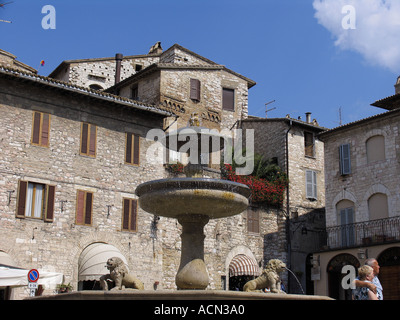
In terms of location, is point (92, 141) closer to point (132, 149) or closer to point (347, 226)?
point (132, 149)

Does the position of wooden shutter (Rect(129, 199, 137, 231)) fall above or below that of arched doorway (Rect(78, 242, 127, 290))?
above

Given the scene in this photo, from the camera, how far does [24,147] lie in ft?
69.2

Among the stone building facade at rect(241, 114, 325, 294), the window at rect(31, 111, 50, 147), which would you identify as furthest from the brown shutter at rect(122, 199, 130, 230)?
the stone building facade at rect(241, 114, 325, 294)

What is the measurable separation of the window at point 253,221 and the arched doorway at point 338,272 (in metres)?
3.79

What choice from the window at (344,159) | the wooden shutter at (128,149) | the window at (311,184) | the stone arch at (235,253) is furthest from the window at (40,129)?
the window at (311,184)

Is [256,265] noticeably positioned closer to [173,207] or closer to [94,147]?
[94,147]

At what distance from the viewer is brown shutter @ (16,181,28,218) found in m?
20.3

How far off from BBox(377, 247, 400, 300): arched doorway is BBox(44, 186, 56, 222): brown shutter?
43.3ft

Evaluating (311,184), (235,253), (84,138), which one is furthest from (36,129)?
(311,184)

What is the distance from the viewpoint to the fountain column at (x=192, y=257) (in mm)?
11617

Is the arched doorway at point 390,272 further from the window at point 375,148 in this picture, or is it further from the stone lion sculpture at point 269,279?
the stone lion sculpture at point 269,279

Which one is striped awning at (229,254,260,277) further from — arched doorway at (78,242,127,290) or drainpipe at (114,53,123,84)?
drainpipe at (114,53,123,84)
